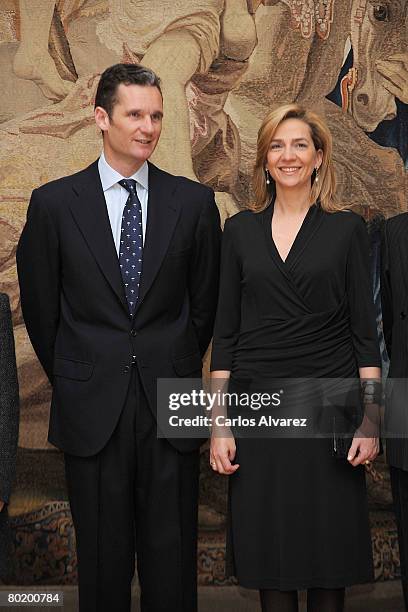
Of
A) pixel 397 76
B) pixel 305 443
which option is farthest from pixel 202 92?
pixel 305 443

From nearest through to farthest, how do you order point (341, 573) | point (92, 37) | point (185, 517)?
1. point (341, 573)
2. point (185, 517)
3. point (92, 37)

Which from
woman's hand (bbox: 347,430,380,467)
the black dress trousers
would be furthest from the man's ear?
woman's hand (bbox: 347,430,380,467)

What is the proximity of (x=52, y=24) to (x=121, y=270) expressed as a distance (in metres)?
1.81

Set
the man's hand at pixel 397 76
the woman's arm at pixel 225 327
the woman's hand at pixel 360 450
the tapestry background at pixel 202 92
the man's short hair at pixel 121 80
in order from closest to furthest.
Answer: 1. the woman's hand at pixel 360 450
2. the woman's arm at pixel 225 327
3. the man's short hair at pixel 121 80
4. the tapestry background at pixel 202 92
5. the man's hand at pixel 397 76

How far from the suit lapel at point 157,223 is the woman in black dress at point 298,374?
0.88 feet

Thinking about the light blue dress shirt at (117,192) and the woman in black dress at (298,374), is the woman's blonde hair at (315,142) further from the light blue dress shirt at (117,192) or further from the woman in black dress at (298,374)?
the light blue dress shirt at (117,192)

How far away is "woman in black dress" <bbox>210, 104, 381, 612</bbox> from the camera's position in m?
3.19

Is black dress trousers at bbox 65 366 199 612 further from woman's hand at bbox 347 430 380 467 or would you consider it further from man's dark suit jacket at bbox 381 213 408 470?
man's dark suit jacket at bbox 381 213 408 470

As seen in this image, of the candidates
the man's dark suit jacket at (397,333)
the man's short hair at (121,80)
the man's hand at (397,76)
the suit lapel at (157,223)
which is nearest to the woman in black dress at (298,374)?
the man's dark suit jacket at (397,333)

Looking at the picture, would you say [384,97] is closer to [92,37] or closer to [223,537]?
[92,37]

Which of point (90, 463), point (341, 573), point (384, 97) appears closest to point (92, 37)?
point (384, 97)

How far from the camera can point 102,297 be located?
3307mm

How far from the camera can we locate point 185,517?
3.42 m

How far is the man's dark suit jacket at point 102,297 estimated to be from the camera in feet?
10.8
